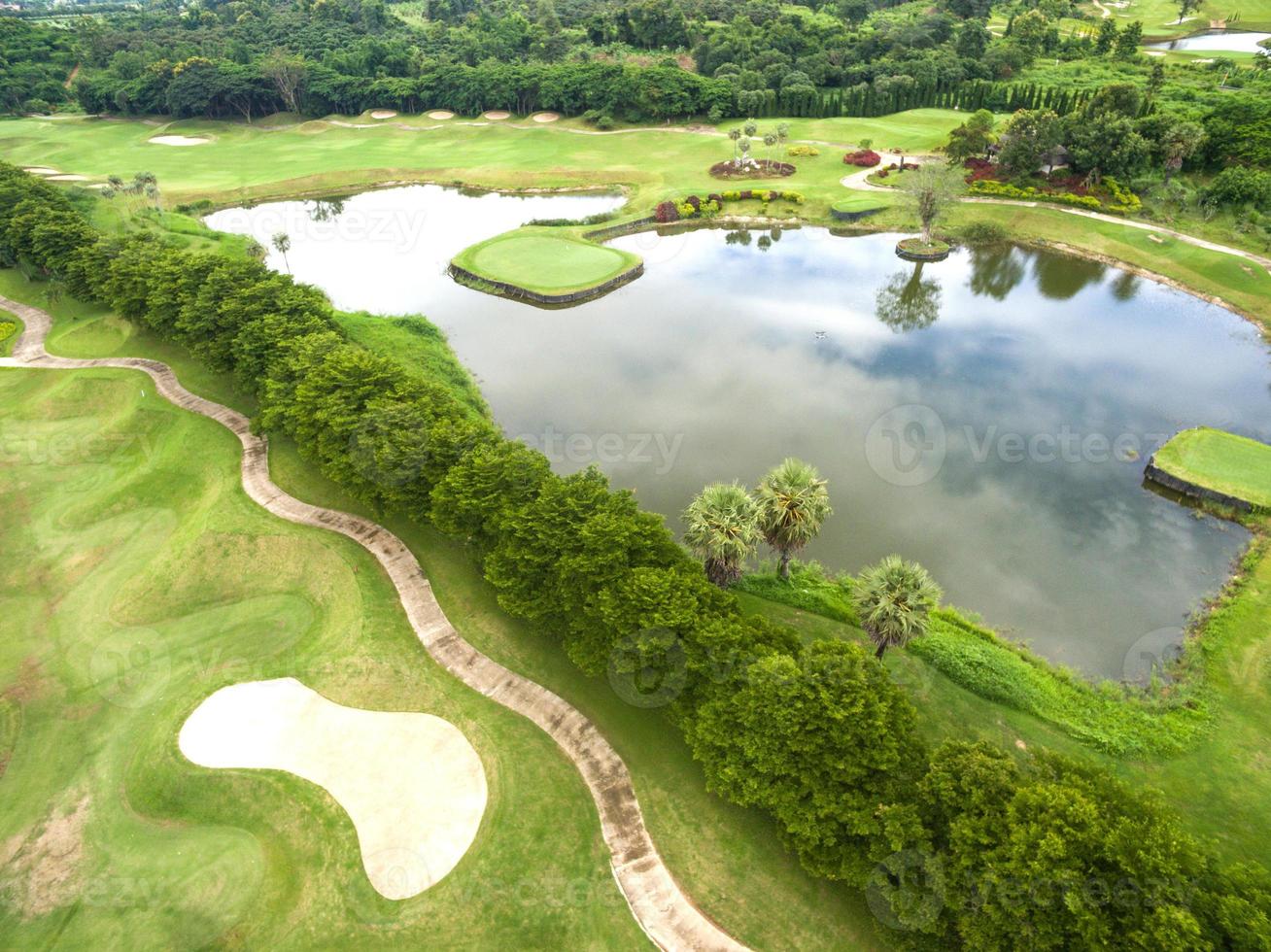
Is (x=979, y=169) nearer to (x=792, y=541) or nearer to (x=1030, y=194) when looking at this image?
(x=1030, y=194)

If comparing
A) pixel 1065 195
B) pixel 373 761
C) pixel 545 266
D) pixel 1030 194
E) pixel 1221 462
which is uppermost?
pixel 1065 195

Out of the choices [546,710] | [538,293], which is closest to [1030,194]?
[538,293]

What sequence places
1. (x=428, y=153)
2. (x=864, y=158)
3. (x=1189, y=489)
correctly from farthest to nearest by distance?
(x=428, y=153) < (x=864, y=158) < (x=1189, y=489)

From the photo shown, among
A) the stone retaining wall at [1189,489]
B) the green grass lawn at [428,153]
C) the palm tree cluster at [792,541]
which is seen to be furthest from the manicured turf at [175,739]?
the green grass lawn at [428,153]

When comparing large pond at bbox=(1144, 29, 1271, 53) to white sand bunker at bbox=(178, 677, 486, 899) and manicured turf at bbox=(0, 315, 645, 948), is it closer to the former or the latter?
manicured turf at bbox=(0, 315, 645, 948)

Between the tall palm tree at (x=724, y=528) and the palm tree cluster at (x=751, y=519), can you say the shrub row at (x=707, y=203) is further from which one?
the tall palm tree at (x=724, y=528)

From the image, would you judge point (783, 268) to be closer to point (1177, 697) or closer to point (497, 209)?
point (497, 209)

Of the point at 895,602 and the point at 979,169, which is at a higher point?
the point at 979,169

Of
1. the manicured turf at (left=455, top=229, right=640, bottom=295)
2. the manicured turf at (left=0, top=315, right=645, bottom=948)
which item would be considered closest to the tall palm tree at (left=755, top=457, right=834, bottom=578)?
the manicured turf at (left=0, top=315, right=645, bottom=948)
